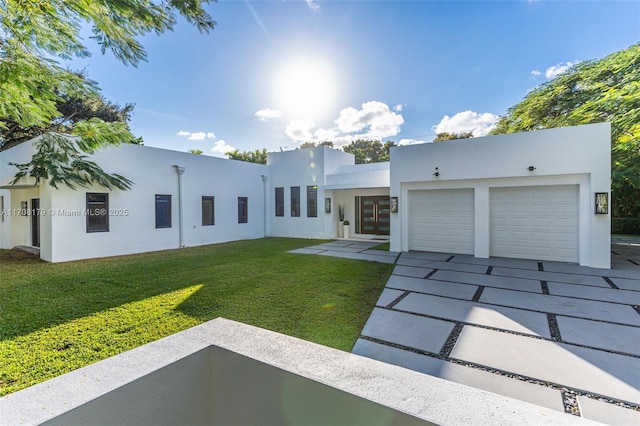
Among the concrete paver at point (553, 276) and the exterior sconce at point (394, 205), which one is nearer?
the concrete paver at point (553, 276)

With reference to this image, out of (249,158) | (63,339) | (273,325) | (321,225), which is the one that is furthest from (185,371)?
(249,158)

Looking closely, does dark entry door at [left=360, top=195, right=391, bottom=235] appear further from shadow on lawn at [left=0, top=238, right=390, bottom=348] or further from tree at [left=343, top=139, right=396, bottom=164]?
tree at [left=343, top=139, right=396, bottom=164]

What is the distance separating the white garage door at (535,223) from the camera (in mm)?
8773

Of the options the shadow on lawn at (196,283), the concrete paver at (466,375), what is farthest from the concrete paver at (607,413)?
the shadow on lawn at (196,283)

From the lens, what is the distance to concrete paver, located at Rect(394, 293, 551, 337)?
14.5ft

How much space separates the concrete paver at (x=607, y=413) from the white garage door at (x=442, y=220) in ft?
26.5

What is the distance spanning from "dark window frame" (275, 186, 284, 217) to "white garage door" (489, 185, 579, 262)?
34.1 ft

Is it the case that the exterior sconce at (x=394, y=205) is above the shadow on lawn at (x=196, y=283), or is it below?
above

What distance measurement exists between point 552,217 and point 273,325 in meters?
9.15

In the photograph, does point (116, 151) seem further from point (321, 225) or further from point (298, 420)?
point (298, 420)

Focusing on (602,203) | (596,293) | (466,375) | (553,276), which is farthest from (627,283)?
(466,375)

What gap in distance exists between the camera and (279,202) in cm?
1680

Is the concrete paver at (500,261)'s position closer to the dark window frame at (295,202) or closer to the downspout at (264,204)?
the dark window frame at (295,202)

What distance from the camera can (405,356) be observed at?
3.64m
